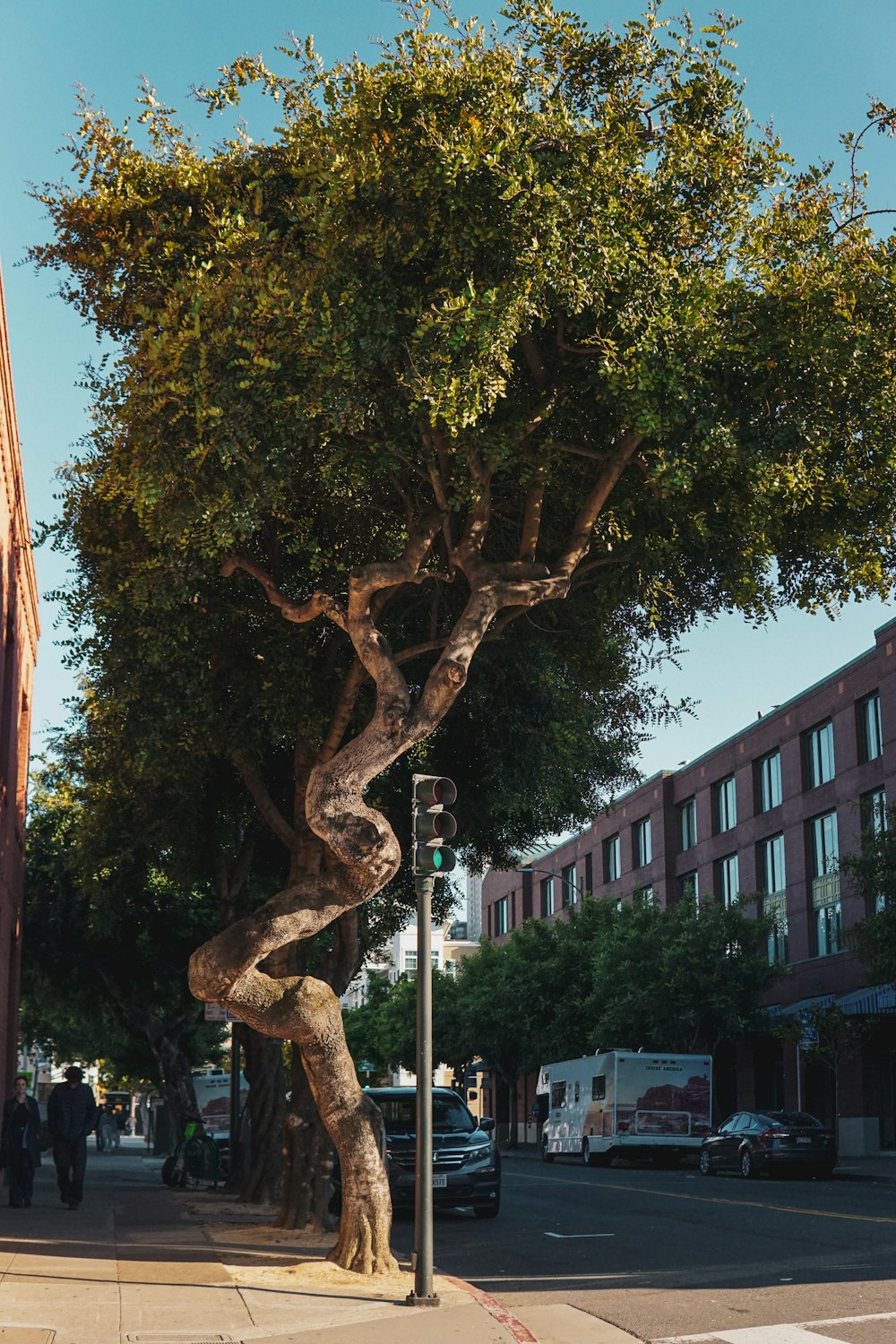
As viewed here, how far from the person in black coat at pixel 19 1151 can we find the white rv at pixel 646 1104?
1727cm

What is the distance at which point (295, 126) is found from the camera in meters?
13.1

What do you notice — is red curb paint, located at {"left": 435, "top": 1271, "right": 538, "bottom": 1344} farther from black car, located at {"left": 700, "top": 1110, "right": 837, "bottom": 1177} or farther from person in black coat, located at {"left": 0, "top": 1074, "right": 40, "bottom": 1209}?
black car, located at {"left": 700, "top": 1110, "right": 837, "bottom": 1177}

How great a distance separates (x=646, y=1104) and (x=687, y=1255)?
20.9 m

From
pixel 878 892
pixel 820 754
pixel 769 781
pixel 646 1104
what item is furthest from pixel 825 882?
pixel 878 892

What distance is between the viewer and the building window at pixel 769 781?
4634 cm

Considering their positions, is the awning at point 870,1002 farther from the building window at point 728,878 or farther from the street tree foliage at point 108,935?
the street tree foliage at point 108,935

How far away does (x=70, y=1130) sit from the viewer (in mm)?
19031

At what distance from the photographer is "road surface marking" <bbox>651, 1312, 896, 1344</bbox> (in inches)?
352

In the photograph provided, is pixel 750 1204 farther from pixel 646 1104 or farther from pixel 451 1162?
pixel 646 1104

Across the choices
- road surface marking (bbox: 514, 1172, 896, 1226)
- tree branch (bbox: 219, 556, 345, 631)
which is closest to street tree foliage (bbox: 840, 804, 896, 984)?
road surface marking (bbox: 514, 1172, 896, 1226)

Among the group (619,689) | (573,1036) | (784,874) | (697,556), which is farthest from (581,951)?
(697,556)

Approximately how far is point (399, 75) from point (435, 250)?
144 centimetres

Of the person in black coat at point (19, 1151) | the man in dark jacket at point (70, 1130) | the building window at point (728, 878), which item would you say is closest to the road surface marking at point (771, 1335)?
the man in dark jacket at point (70, 1130)

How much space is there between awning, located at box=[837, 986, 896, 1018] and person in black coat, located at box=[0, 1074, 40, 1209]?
20.4 meters
